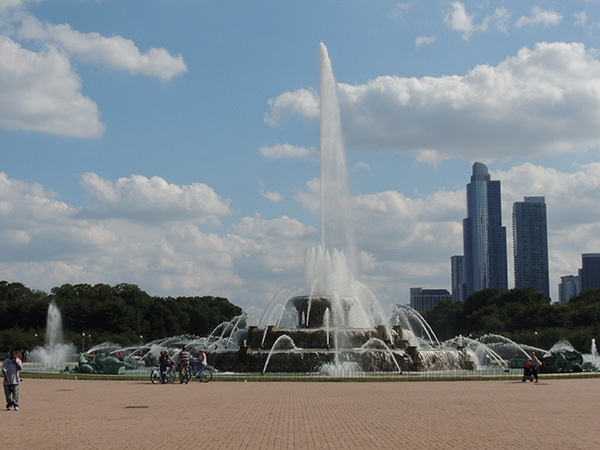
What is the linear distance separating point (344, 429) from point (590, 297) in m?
139

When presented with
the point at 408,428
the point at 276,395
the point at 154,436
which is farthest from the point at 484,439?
the point at 276,395

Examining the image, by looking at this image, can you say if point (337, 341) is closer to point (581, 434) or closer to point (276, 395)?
point (276, 395)

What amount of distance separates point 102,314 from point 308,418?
11384 cm

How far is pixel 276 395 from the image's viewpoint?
28062mm

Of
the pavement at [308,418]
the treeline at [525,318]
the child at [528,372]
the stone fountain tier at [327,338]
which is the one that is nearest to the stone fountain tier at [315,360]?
the stone fountain tier at [327,338]

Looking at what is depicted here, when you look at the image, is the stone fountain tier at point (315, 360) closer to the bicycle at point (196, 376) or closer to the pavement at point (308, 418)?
the bicycle at point (196, 376)

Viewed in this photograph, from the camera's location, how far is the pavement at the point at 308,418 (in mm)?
15906

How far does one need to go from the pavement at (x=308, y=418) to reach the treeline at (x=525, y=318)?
77181 millimetres

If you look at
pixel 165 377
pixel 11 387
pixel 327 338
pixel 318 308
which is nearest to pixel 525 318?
pixel 318 308

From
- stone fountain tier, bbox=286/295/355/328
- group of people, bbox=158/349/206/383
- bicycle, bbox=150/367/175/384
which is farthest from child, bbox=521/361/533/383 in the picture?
stone fountain tier, bbox=286/295/355/328

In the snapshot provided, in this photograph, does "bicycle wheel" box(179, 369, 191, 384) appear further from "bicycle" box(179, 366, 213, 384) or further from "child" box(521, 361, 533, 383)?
"child" box(521, 361, 533, 383)

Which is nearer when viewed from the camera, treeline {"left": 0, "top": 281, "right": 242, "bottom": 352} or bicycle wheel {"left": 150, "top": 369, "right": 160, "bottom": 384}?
bicycle wheel {"left": 150, "top": 369, "right": 160, "bottom": 384}

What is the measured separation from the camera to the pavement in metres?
15.9

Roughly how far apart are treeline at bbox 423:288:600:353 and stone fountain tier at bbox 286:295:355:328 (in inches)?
2161
